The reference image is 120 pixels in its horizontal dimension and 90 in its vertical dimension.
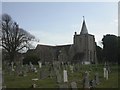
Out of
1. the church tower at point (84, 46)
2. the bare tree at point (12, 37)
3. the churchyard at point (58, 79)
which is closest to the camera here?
the churchyard at point (58, 79)

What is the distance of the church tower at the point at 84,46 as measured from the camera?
8869cm

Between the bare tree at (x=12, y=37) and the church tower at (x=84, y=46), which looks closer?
the bare tree at (x=12, y=37)

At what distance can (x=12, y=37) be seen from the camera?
55.6 meters

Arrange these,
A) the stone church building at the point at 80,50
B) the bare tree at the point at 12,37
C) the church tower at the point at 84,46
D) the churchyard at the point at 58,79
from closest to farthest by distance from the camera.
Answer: the churchyard at the point at 58,79 → the bare tree at the point at 12,37 → the stone church building at the point at 80,50 → the church tower at the point at 84,46

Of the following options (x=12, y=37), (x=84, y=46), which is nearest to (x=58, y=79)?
(x=12, y=37)

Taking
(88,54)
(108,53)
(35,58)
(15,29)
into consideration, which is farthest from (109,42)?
(88,54)

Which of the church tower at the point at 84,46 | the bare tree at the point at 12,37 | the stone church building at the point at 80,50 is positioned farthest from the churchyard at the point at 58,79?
the church tower at the point at 84,46

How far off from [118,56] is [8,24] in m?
23.7

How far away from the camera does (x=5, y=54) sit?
53.3 m

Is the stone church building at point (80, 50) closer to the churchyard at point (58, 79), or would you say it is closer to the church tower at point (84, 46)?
the church tower at point (84, 46)

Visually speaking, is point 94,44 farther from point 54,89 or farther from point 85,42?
point 54,89

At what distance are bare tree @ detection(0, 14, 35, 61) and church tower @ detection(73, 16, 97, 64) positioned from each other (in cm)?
3287

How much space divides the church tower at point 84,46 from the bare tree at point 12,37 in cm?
3287

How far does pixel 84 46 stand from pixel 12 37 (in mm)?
42216
